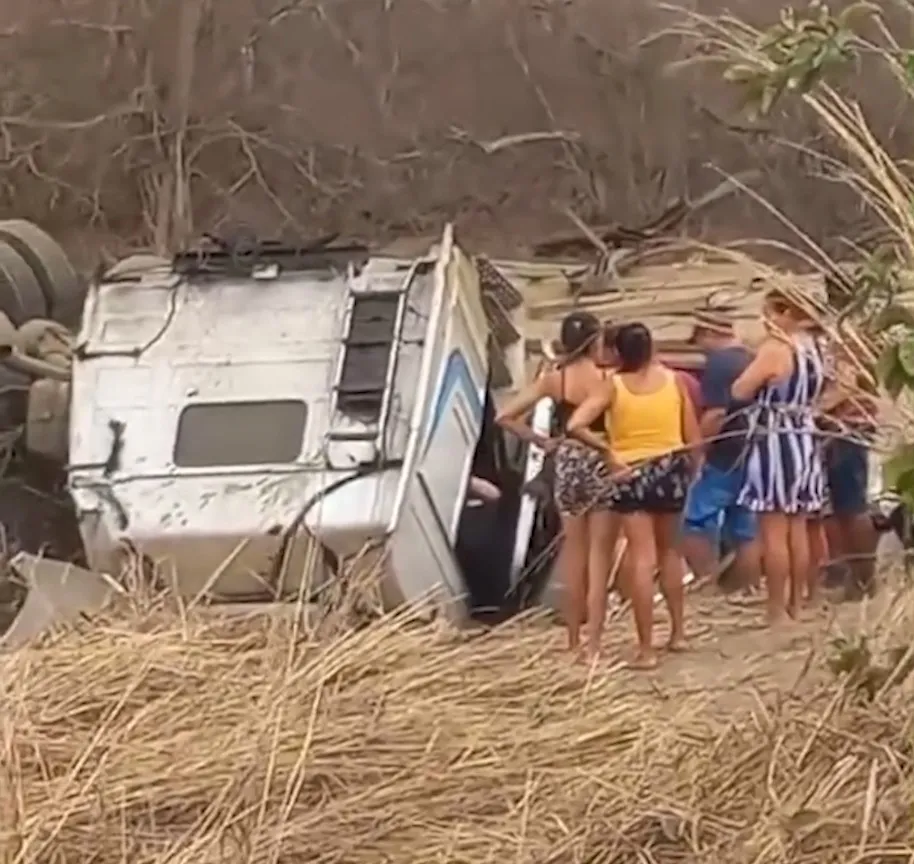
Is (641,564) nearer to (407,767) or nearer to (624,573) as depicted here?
(624,573)

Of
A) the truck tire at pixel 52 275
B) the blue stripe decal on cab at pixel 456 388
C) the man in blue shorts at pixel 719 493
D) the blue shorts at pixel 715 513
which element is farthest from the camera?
the truck tire at pixel 52 275

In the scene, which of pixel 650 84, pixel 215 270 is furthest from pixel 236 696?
pixel 650 84

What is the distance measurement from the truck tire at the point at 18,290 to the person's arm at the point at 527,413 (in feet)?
10.0

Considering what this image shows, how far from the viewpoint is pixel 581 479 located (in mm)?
7227

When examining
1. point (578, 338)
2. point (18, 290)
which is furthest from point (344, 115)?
point (578, 338)

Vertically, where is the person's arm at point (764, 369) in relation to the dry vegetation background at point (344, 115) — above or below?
below

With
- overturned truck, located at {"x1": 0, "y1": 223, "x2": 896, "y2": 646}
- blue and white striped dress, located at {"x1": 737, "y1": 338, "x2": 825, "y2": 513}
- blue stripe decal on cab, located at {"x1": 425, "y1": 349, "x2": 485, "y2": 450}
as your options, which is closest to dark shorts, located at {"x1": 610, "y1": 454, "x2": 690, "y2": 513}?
blue and white striped dress, located at {"x1": 737, "y1": 338, "x2": 825, "y2": 513}

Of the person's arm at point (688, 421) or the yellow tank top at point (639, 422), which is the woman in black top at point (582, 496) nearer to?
the yellow tank top at point (639, 422)

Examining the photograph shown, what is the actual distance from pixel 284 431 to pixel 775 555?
84.9 inches

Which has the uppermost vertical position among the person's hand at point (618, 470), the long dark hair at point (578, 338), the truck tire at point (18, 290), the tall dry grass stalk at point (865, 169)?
the tall dry grass stalk at point (865, 169)

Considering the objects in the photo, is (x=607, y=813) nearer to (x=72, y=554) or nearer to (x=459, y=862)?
(x=459, y=862)

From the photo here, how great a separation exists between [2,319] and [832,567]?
13.6 ft

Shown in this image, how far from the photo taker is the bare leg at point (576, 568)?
7.41m

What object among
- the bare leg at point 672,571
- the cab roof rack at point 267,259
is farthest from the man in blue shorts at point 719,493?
the cab roof rack at point 267,259
